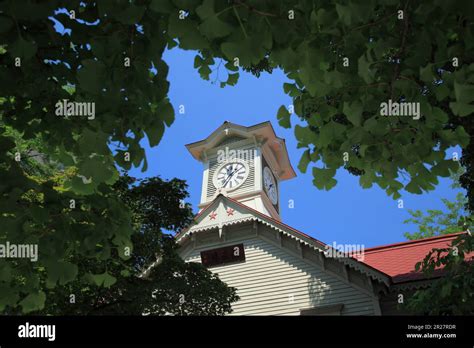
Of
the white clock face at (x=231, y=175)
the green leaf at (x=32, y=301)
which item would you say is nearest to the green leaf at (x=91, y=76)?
the green leaf at (x=32, y=301)

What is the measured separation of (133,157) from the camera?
3994 mm

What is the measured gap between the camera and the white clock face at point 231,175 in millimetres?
25531

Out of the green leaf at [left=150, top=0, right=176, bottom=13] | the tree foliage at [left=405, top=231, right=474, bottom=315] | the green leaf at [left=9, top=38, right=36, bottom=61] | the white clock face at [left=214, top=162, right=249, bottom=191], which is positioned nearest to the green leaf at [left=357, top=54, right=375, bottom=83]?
the green leaf at [left=150, top=0, right=176, bottom=13]

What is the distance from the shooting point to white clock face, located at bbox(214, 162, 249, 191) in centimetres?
2553

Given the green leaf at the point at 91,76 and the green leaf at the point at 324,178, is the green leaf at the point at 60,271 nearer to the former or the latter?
the green leaf at the point at 91,76

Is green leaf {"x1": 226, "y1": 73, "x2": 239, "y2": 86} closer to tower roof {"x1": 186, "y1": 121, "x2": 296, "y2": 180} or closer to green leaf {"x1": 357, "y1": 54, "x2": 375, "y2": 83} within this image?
green leaf {"x1": 357, "y1": 54, "x2": 375, "y2": 83}

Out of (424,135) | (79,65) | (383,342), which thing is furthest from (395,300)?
(79,65)

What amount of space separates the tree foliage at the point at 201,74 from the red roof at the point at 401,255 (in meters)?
14.7

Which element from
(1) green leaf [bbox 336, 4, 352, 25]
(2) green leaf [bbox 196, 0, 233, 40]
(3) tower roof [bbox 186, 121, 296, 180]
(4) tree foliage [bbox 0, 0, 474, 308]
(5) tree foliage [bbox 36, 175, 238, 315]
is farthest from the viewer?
(3) tower roof [bbox 186, 121, 296, 180]

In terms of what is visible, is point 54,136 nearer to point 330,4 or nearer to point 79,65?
point 79,65

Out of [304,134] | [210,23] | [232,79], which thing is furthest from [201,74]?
[210,23]

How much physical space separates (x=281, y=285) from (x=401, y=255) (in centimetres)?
599

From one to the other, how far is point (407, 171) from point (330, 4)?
195 centimetres

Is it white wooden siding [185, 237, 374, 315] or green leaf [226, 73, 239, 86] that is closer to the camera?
green leaf [226, 73, 239, 86]
